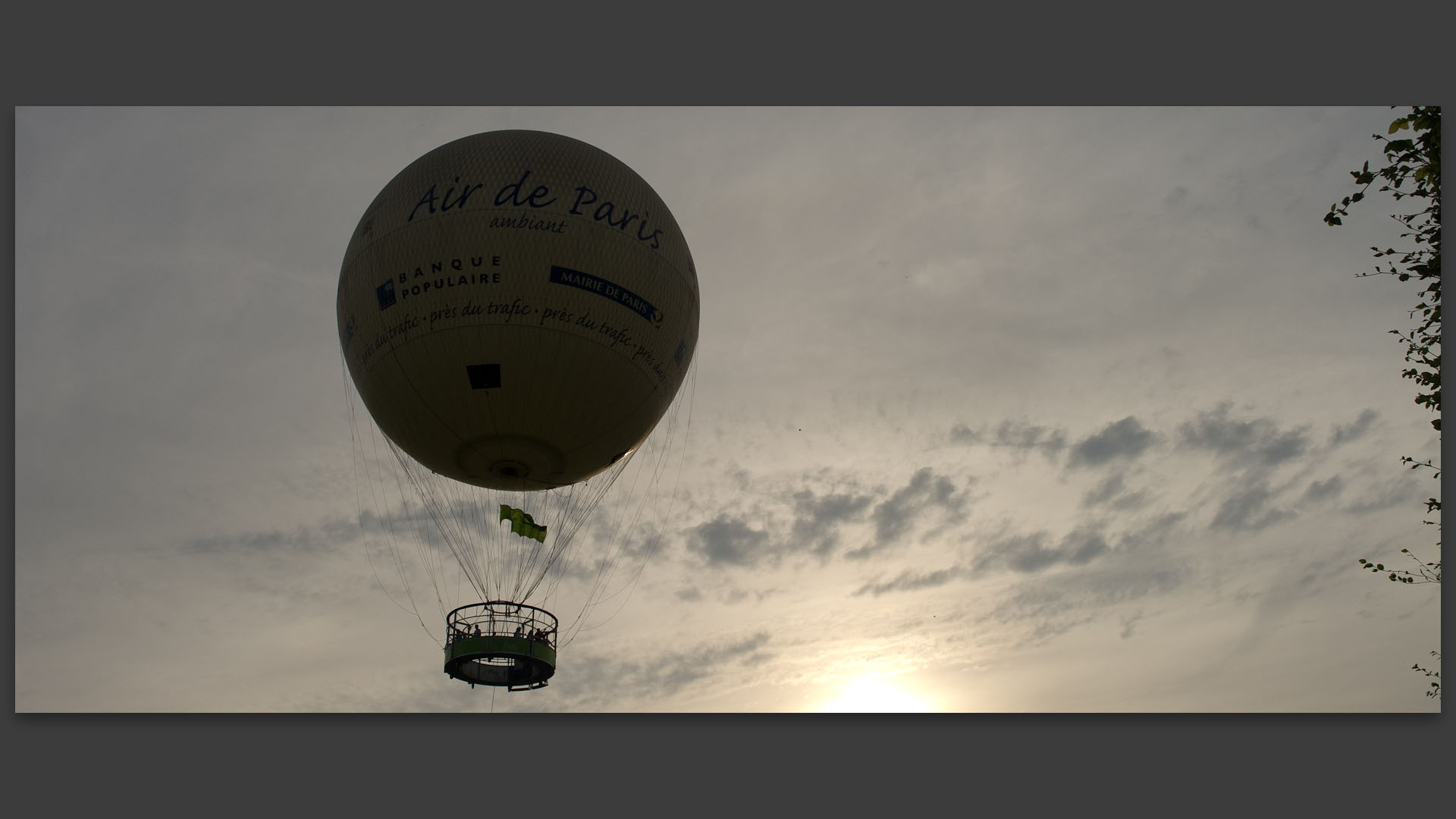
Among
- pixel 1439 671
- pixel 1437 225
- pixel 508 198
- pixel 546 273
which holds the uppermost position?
pixel 508 198

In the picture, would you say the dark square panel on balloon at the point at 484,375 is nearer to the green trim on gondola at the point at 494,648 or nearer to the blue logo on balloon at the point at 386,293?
the blue logo on balloon at the point at 386,293

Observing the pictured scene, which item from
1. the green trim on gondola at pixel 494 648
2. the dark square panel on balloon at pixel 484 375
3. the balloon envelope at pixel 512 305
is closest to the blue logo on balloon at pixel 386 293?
the balloon envelope at pixel 512 305

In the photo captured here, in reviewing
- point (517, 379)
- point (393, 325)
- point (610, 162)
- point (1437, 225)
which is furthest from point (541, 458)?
point (1437, 225)

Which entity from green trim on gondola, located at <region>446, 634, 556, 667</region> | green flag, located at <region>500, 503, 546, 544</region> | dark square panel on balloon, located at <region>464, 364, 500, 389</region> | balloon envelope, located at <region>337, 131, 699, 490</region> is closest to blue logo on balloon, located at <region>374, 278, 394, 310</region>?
balloon envelope, located at <region>337, 131, 699, 490</region>

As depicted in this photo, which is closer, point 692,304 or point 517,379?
point 517,379

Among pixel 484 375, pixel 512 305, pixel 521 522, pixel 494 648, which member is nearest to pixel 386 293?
pixel 484 375

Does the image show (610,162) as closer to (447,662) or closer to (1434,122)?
(447,662)
